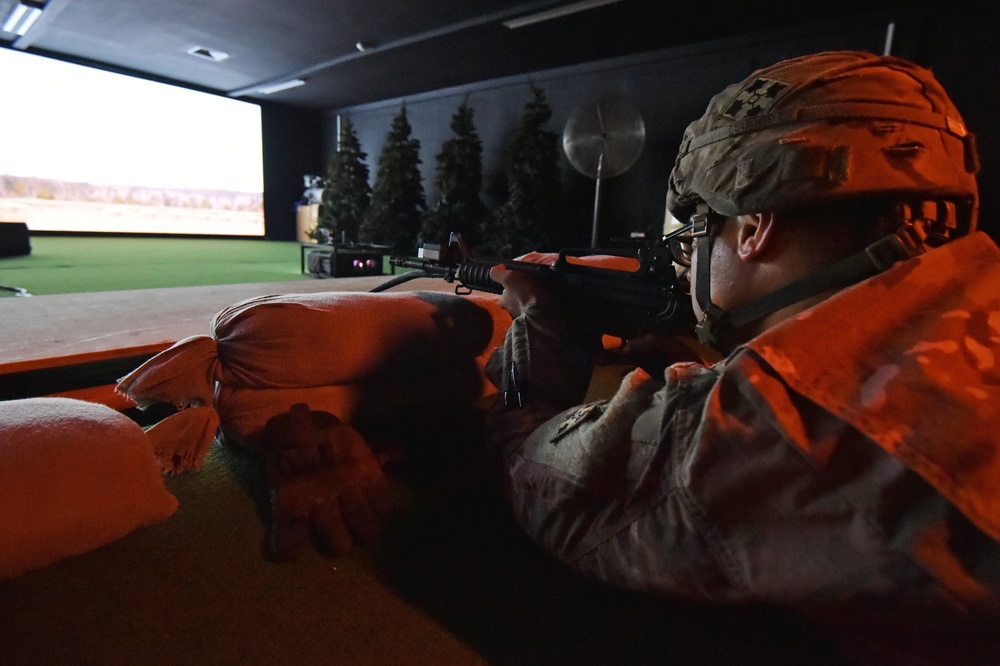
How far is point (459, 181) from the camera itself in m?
6.96

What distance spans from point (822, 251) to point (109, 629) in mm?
1127

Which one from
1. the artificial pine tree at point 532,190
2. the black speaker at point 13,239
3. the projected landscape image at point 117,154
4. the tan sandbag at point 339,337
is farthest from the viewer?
the projected landscape image at point 117,154

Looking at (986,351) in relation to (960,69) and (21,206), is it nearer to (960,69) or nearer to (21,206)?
(960,69)

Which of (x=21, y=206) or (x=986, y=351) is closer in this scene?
(x=986, y=351)

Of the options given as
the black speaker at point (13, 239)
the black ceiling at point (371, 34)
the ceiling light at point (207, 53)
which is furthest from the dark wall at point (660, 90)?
the black speaker at point (13, 239)

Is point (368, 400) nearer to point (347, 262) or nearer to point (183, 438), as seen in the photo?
point (183, 438)

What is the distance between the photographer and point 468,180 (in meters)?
6.98

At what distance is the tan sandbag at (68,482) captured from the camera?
75 centimetres

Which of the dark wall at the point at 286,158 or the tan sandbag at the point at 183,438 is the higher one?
the dark wall at the point at 286,158

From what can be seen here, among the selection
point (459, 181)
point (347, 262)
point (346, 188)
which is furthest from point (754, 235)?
point (346, 188)

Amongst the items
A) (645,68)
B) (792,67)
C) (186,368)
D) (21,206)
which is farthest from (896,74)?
(21,206)

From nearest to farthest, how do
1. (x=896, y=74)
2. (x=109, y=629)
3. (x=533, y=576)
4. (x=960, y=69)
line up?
1. (x=896, y=74)
2. (x=109, y=629)
3. (x=533, y=576)
4. (x=960, y=69)

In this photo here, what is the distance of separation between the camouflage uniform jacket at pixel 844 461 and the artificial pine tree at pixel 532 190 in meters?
5.57

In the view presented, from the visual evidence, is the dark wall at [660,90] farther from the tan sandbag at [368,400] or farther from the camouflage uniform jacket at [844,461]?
the camouflage uniform jacket at [844,461]
